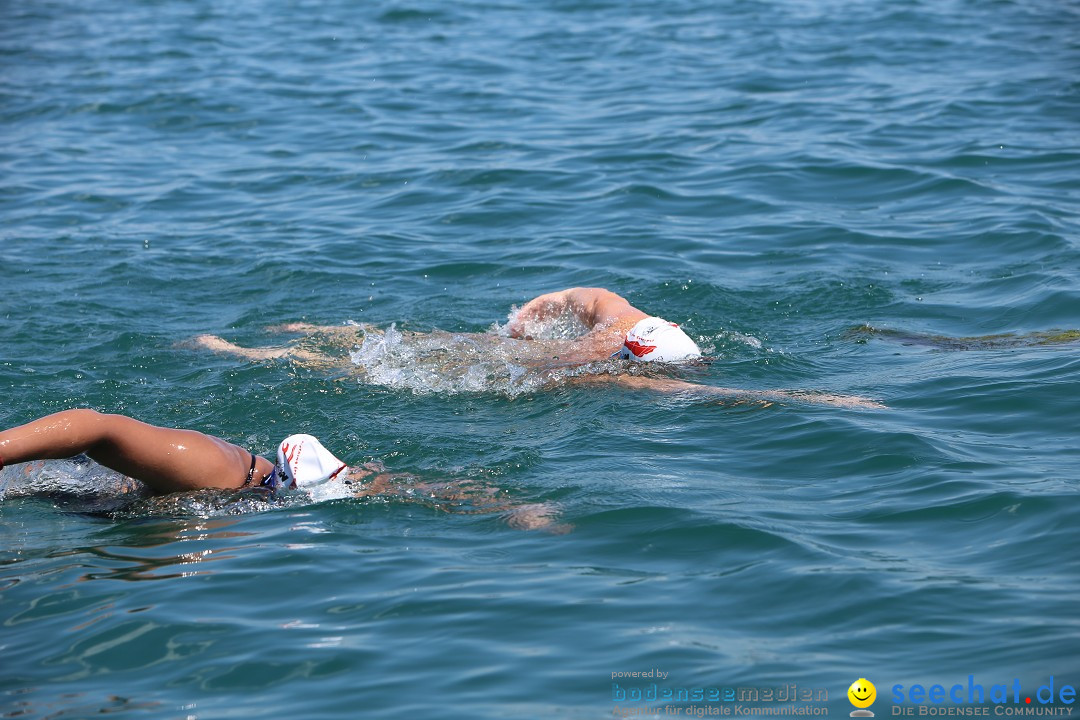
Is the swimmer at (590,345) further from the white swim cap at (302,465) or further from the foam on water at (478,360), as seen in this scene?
the white swim cap at (302,465)

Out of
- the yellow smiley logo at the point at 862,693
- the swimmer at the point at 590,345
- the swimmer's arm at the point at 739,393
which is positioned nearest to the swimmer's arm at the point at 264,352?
the swimmer at the point at 590,345

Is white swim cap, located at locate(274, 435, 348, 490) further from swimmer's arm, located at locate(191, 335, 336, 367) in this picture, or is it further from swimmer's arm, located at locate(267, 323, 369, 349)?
swimmer's arm, located at locate(267, 323, 369, 349)

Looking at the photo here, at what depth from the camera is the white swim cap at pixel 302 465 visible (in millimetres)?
6133

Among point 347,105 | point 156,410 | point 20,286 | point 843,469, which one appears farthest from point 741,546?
point 347,105

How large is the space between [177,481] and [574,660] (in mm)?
2241

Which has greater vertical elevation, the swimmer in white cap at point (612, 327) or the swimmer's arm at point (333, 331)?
the swimmer in white cap at point (612, 327)

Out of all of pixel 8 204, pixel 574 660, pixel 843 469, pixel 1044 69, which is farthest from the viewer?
pixel 1044 69

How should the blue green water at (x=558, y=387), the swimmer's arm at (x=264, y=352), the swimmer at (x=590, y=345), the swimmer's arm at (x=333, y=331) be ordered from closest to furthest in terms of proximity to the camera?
the blue green water at (x=558, y=387), the swimmer at (x=590, y=345), the swimmer's arm at (x=264, y=352), the swimmer's arm at (x=333, y=331)

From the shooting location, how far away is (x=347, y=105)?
647 inches

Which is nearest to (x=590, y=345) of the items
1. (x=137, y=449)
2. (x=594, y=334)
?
(x=594, y=334)

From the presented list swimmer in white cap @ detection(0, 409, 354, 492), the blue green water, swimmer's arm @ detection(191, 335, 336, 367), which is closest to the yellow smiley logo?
the blue green water

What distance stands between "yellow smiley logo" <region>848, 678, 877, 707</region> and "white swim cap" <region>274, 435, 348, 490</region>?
2.93 m

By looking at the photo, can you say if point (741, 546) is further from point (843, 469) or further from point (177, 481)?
point (177, 481)

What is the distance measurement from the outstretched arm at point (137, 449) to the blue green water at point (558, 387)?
0.22m
